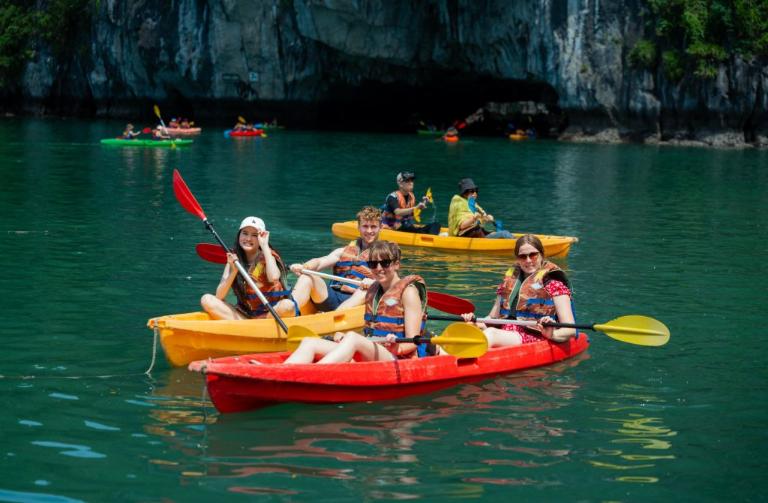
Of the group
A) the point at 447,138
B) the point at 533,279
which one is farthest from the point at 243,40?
the point at 533,279

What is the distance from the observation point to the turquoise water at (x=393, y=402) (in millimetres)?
6844

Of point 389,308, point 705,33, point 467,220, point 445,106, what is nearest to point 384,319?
point 389,308

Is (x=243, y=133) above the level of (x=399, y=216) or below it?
above

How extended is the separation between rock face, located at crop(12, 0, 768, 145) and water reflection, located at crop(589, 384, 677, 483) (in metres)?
36.1

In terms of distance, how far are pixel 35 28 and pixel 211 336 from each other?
60337mm

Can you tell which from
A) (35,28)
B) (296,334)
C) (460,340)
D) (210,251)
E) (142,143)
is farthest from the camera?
(35,28)

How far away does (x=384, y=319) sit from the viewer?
8.58 metres

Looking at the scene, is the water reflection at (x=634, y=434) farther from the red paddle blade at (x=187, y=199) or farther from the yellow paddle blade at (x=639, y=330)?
the red paddle blade at (x=187, y=199)

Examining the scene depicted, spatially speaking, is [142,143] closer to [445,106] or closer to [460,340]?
[445,106]

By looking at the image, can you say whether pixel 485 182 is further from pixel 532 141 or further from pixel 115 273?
pixel 532 141

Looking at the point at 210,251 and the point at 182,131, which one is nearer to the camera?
the point at 210,251

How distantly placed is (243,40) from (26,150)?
74.2 ft

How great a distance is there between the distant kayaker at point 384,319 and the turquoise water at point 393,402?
16.7 inches

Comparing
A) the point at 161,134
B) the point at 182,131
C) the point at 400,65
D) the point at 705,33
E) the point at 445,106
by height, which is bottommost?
the point at 161,134
